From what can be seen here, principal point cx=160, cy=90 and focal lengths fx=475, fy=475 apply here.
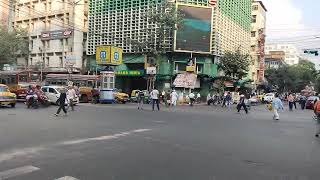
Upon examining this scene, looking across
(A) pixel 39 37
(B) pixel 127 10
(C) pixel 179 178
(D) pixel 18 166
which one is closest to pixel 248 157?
(C) pixel 179 178

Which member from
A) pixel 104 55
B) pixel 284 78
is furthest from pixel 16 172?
pixel 284 78

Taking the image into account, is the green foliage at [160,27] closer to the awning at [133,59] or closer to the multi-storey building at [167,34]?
the multi-storey building at [167,34]

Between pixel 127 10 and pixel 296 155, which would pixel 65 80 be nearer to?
pixel 127 10

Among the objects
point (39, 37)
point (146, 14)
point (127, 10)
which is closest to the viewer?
point (146, 14)

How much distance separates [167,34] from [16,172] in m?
41.8

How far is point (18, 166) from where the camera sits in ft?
30.5

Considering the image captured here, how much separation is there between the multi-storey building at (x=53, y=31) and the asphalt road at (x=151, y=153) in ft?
136

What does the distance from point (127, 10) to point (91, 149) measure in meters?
43.2

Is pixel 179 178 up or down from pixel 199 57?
down

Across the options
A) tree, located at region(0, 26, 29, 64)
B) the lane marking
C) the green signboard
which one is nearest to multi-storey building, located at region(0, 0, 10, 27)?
tree, located at region(0, 26, 29, 64)

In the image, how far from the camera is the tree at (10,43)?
54.6 metres

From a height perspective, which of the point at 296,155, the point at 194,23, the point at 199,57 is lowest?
the point at 296,155

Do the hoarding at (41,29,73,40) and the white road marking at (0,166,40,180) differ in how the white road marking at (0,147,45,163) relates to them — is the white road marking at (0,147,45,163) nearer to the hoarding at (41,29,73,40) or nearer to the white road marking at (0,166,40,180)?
the white road marking at (0,166,40,180)

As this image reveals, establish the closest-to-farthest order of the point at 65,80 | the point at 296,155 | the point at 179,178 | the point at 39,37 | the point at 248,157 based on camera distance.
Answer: the point at 179,178 < the point at 248,157 < the point at 296,155 < the point at 65,80 < the point at 39,37
